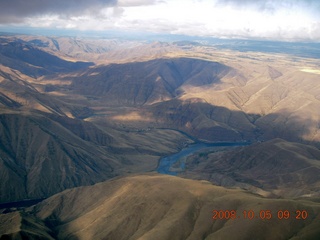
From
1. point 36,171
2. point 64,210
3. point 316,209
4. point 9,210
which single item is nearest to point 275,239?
point 316,209

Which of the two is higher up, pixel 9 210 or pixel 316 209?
pixel 316 209

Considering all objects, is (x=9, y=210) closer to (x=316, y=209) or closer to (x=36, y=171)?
(x=36, y=171)

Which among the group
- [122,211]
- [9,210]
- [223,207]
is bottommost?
[9,210]
